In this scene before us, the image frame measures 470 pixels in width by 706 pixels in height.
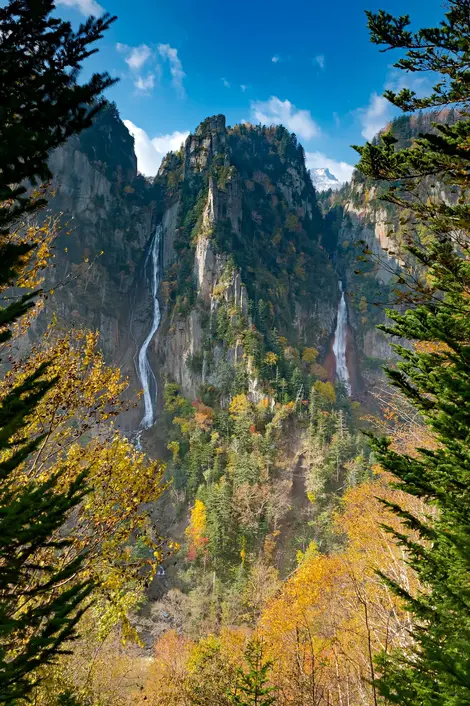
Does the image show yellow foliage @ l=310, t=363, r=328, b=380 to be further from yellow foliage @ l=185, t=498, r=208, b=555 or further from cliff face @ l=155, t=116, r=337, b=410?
yellow foliage @ l=185, t=498, r=208, b=555

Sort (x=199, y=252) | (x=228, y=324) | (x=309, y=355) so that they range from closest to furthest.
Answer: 1. (x=228, y=324)
2. (x=309, y=355)
3. (x=199, y=252)

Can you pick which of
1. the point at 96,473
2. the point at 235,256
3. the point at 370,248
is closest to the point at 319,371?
the point at 370,248

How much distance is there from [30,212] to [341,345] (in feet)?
266

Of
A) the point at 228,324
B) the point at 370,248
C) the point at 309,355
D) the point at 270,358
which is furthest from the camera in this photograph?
the point at 309,355

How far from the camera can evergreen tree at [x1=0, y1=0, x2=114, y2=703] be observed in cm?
242

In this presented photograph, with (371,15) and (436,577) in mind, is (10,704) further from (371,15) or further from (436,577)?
(371,15)

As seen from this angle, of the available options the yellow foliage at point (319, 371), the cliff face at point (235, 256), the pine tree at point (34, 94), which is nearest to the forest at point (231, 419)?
the pine tree at point (34, 94)

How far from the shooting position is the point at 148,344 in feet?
242

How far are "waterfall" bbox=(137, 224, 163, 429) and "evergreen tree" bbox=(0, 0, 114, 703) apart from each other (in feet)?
160

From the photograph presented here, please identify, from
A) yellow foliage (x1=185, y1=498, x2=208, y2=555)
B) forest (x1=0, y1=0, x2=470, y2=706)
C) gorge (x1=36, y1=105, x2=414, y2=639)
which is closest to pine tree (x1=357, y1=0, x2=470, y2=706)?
forest (x1=0, y1=0, x2=470, y2=706)

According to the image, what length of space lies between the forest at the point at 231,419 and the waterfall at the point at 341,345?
152 cm

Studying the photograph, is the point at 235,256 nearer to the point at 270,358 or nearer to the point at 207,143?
the point at 270,358

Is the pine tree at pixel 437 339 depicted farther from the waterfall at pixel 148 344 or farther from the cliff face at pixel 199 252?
the waterfall at pixel 148 344

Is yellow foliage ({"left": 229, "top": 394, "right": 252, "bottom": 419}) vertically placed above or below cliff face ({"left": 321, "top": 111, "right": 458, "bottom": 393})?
below
